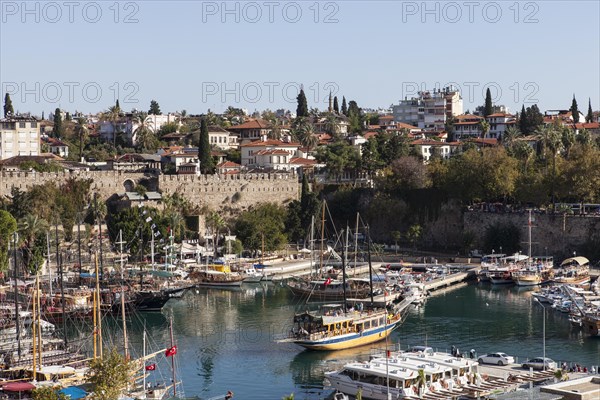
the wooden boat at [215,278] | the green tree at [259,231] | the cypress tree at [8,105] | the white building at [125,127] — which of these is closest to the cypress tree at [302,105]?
the white building at [125,127]

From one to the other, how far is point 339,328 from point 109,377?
14820 millimetres

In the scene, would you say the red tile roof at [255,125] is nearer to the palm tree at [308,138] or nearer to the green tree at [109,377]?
the palm tree at [308,138]

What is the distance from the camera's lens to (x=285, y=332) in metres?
48.8

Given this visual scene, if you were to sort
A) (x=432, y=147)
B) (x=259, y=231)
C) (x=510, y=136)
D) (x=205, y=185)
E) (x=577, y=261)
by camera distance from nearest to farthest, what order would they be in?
(x=577, y=261), (x=259, y=231), (x=205, y=185), (x=510, y=136), (x=432, y=147)

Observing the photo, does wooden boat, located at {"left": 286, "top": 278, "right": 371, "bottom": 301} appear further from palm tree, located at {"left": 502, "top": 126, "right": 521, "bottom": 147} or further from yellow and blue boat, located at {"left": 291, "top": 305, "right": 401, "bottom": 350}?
palm tree, located at {"left": 502, "top": 126, "right": 521, "bottom": 147}

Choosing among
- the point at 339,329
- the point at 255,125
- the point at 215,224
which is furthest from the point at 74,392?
the point at 255,125

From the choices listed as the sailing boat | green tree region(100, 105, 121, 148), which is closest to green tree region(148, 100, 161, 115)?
green tree region(100, 105, 121, 148)

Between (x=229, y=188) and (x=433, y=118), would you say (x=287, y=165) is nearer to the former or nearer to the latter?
(x=229, y=188)

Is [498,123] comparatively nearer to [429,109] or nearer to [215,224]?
[429,109]

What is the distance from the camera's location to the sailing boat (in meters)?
44.8

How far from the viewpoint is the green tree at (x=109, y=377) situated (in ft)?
105

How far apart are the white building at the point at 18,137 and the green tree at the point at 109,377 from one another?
5925cm

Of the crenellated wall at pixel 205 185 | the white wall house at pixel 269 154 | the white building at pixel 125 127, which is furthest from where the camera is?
the white building at pixel 125 127

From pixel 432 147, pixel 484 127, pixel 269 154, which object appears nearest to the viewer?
pixel 269 154
